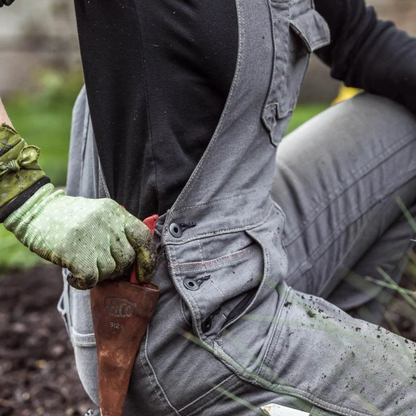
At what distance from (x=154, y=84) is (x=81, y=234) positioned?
0.34 metres

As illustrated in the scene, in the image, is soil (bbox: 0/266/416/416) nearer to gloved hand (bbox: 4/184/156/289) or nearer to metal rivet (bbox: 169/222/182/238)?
metal rivet (bbox: 169/222/182/238)

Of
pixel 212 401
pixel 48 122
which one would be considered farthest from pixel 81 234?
pixel 48 122

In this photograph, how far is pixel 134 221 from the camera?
4.25ft

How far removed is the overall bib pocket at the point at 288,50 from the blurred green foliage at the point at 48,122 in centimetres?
216

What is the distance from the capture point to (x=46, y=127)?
542 cm

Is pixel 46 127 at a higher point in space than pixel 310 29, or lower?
lower

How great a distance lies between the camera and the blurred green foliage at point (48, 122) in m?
3.41

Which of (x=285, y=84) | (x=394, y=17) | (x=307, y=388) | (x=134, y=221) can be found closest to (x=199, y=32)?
(x=285, y=84)

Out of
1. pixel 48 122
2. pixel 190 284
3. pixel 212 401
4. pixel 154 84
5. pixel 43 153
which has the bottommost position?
pixel 48 122

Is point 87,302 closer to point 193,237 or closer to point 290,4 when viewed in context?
point 193,237

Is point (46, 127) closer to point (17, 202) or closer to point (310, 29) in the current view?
point (310, 29)

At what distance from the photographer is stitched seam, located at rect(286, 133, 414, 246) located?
1.72 metres

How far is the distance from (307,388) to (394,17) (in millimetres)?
5226

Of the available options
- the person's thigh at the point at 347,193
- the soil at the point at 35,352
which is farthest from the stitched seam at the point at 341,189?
the soil at the point at 35,352
